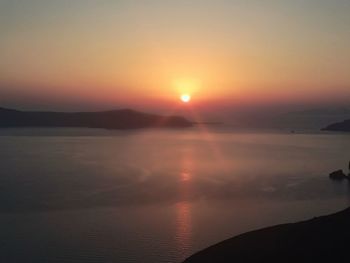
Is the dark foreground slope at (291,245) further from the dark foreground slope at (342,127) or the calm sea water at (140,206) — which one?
the dark foreground slope at (342,127)

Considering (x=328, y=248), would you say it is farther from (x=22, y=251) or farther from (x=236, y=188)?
(x=236, y=188)

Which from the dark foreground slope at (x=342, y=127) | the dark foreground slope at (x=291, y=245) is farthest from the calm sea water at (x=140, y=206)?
the dark foreground slope at (x=342, y=127)

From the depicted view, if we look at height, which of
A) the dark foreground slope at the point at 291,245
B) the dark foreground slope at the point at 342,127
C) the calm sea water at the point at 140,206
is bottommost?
the dark foreground slope at the point at 291,245

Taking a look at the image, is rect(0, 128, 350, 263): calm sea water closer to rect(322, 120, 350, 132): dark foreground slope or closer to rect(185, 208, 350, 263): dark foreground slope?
rect(185, 208, 350, 263): dark foreground slope

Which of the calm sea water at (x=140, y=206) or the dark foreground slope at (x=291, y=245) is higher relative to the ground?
the calm sea water at (x=140, y=206)

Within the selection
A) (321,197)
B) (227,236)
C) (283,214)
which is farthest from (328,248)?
(321,197)

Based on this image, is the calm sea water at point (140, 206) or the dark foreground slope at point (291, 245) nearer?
the dark foreground slope at point (291, 245)

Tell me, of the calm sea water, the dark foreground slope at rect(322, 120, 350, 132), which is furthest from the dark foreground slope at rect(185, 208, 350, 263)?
the dark foreground slope at rect(322, 120, 350, 132)

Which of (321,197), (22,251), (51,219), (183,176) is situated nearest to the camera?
(22,251)
